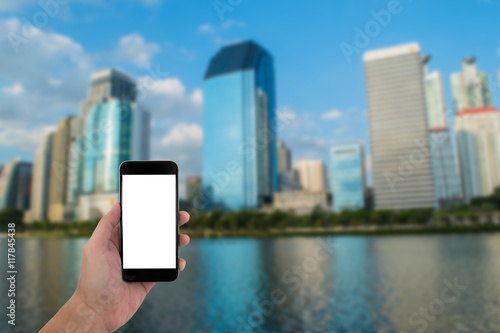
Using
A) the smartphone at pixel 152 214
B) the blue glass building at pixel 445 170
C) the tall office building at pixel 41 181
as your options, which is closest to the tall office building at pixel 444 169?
the blue glass building at pixel 445 170

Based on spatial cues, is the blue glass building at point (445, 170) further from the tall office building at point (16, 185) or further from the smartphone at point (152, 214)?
the smartphone at point (152, 214)

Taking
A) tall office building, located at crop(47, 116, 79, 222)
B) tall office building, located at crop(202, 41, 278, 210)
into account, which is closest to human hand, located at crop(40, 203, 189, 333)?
tall office building, located at crop(202, 41, 278, 210)

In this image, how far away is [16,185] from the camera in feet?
339

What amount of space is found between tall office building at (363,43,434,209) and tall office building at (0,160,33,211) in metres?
96.9

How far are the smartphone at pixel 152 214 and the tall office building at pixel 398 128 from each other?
344 feet

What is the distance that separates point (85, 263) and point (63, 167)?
118 m

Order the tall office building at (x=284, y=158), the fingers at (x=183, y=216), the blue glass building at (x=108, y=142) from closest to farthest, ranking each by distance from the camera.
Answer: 1. the fingers at (x=183, y=216)
2. the blue glass building at (x=108, y=142)
3. the tall office building at (x=284, y=158)

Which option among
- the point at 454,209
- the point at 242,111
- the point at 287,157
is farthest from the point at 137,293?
the point at 287,157

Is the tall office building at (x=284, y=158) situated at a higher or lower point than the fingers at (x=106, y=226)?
higher

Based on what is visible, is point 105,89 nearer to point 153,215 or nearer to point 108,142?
point 108,142

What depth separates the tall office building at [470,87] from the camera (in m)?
139

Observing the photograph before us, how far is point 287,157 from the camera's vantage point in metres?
175

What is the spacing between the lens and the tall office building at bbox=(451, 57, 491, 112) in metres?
139

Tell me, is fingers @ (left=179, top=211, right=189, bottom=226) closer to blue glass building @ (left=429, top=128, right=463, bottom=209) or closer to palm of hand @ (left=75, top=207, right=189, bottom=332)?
palm of hand @ (left=75, top=207, right=189, bottom=332)
